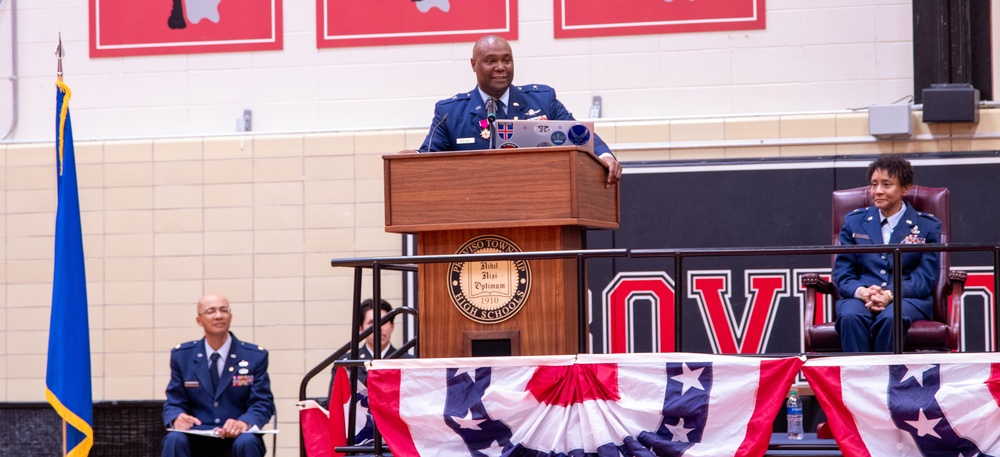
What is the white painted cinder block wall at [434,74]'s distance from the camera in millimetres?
6859

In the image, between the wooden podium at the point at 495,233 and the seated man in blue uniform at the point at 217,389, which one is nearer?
the wooden podium at the point at 495,233

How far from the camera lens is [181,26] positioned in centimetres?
749

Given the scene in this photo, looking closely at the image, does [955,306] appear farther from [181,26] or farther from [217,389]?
[181,26]

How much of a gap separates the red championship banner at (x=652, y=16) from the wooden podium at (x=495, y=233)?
10.8 feet

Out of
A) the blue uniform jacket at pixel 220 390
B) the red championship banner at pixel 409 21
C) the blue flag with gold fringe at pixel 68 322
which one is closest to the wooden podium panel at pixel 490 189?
the blue uniform jacket at pixel 220 390

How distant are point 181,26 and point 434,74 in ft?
5.53

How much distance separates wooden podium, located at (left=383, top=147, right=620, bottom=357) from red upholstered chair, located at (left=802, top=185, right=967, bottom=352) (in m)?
1.55

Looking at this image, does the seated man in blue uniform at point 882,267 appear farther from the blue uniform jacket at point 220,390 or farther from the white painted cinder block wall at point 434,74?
the blue uniform jacket at point 220,390

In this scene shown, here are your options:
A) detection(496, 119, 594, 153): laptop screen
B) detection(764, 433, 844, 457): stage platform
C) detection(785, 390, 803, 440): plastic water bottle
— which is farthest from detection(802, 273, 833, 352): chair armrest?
detection(496, 119, 594, 153): laptop screen

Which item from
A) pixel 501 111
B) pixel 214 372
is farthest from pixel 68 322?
pixel 501 111

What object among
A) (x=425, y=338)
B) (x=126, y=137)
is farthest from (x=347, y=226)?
(x=425, y=338)

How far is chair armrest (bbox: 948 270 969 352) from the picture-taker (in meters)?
4.72

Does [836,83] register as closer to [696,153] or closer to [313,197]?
[696,153]

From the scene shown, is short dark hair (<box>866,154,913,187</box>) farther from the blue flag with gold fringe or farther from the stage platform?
the blue flag with gold fringe
